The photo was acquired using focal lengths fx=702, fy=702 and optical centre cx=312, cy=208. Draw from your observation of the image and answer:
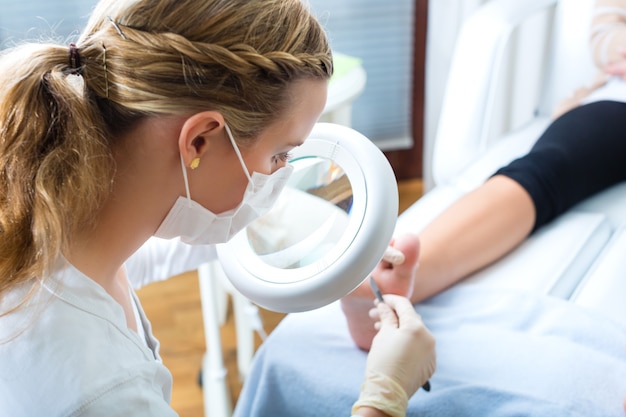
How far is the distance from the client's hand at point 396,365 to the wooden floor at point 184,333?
905 mm

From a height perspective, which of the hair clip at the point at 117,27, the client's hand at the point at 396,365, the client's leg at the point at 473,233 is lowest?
the client's leg at the point at 473,233

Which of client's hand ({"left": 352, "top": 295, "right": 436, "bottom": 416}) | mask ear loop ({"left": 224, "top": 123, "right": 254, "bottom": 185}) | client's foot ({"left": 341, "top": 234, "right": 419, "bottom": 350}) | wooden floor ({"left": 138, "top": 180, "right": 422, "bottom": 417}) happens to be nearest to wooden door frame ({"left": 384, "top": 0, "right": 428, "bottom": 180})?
wooden floor ({"left": 138, "top": 180, "right": 422, "bottom": 417})

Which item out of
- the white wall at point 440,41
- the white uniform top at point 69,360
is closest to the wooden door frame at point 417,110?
the white wall at point 440,41

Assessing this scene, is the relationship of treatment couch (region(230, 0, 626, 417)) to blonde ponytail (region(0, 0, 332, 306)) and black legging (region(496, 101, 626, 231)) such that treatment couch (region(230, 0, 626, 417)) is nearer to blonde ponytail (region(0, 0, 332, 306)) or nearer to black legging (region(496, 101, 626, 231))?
black legging (region(496, 101, 626, 231))

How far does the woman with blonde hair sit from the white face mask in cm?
4

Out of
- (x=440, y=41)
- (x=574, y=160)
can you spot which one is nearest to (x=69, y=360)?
(x=574, y=160)

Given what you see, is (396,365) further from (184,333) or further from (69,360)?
(184,333)

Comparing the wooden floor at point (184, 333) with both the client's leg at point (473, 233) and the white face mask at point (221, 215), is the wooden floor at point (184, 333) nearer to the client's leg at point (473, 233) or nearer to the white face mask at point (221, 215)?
the client's leg at point (473, 233)

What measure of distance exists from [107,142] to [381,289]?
0.49 metres

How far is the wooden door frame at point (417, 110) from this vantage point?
7.66ft

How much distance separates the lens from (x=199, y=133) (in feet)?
2.39

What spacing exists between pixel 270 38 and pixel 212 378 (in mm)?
1095

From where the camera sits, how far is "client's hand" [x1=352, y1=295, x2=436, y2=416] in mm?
865

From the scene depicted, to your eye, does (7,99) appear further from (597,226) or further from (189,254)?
(597,226)
